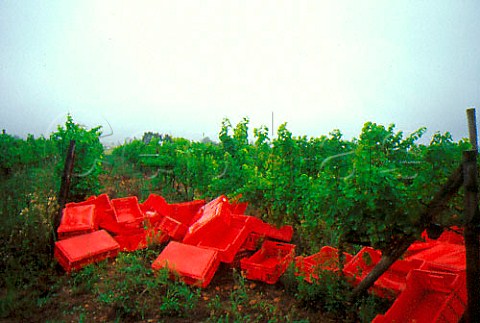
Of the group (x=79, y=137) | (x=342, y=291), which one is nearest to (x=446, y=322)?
(x=342, y=291)

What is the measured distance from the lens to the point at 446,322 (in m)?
3.00

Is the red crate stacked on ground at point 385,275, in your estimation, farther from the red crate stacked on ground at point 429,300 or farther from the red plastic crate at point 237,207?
the red plastic crate at point 237,207

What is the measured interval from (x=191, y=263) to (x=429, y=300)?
3.15 metres

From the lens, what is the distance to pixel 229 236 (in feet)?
17.4

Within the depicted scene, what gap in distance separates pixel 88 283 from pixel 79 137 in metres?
5.33

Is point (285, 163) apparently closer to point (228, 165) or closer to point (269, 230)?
point (269, 230)

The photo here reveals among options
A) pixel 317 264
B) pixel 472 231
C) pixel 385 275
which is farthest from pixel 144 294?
pixel 472 231

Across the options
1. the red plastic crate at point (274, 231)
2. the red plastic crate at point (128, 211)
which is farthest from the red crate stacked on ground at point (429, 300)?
the red plastic crate at point (128, 211)

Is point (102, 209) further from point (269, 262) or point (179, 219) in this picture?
point (269, 262)

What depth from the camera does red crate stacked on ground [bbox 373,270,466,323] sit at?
306 cm

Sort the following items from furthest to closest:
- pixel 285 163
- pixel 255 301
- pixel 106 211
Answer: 1. pixel 106 211
2. pixel 285 163
3. pixel 255 301

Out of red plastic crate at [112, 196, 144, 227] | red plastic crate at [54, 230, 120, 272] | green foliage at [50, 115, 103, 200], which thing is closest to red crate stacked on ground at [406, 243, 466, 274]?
red plastic crate at [54, 230, 120, 272]

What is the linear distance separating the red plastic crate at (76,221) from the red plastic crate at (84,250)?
187 mm

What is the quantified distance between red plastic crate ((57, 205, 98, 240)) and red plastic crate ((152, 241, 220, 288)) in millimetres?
1761
